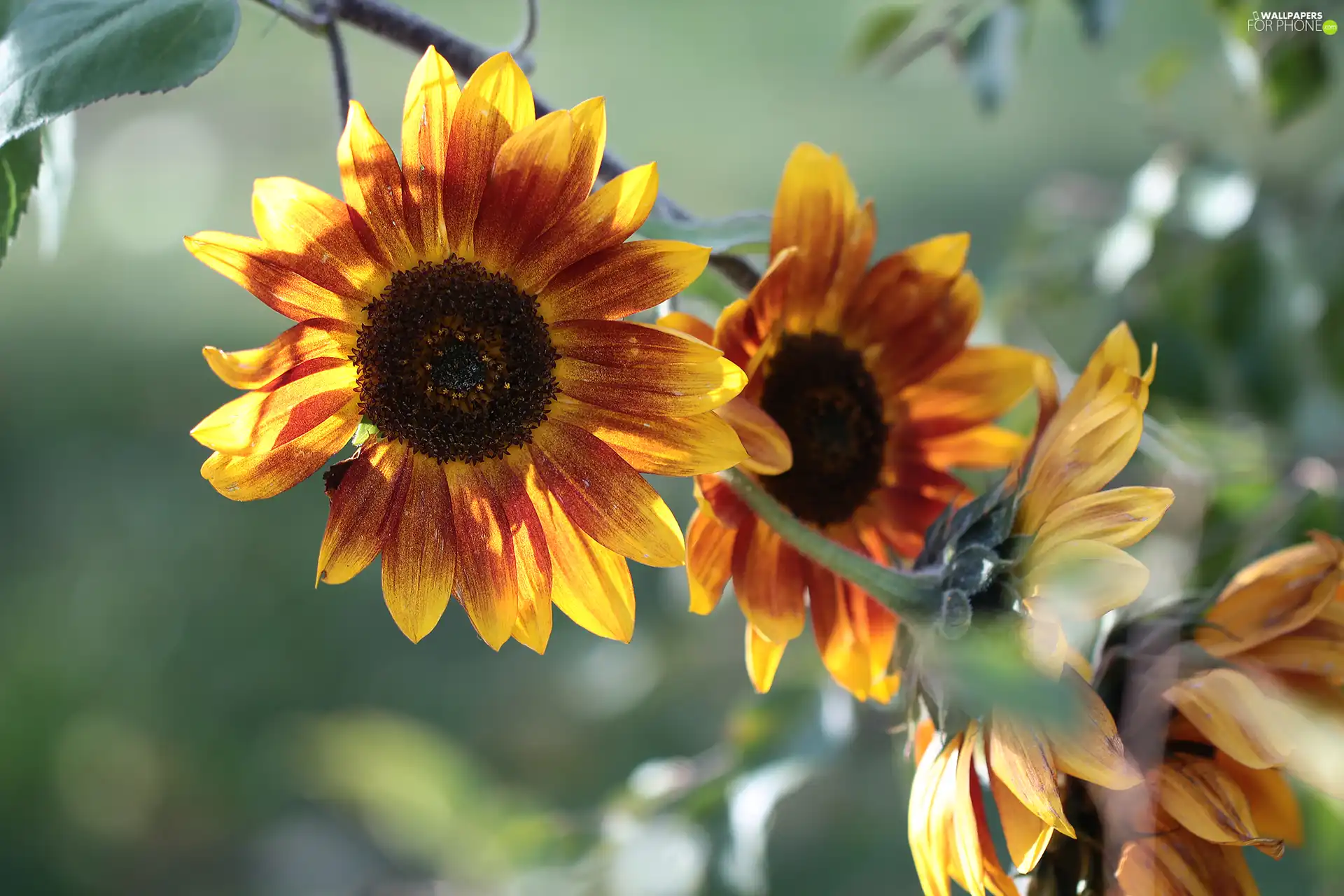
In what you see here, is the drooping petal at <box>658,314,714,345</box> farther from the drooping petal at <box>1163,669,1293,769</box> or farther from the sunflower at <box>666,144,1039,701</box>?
the drooping petal at <box>1163,669,1293,769</box>

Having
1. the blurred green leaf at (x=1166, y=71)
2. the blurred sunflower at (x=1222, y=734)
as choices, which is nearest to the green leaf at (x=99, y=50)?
the blurred sunflower at (x=1222, y=734)

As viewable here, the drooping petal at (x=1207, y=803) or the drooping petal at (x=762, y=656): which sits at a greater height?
the drooping petal at (x=762, y=656)

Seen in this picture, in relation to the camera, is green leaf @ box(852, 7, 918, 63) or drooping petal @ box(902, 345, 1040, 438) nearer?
drooping petal @ box(902, 345, 1040, 438)

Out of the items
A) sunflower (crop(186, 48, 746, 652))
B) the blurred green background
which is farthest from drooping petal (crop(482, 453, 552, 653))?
the blurred green background

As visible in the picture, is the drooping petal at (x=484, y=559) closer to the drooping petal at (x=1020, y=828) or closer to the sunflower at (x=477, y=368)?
the sunflower at (x=477, y=368)

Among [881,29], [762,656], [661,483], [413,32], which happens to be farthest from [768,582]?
[661,483]
